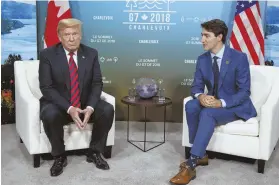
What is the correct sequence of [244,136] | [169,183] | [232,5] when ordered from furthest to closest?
1. [232,5]
2. [244,136]
3. [169,183]

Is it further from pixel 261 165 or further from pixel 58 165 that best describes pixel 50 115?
pixel 261 165

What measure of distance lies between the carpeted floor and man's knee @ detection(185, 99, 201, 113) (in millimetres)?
525

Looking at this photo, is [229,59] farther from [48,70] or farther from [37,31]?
[37,31]

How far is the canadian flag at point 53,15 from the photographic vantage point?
5.09 metres

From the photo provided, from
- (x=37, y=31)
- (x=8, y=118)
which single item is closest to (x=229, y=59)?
(x=37, y=31)

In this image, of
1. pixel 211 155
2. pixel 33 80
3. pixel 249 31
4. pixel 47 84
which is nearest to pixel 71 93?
pixel 47 84

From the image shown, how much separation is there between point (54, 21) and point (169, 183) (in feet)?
8.50

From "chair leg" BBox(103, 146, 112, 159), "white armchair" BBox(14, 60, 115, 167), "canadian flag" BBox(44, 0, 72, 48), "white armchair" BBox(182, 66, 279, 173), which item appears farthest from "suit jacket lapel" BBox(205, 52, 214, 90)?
"canadian flag" BBox(44, 0, 72, 48)

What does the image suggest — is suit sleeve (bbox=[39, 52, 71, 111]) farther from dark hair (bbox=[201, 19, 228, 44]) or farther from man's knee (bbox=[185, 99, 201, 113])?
dark hair (bbox=[201, 19, 228, 44])

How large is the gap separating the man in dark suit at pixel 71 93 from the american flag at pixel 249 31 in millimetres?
1911

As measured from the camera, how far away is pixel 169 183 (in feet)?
11.5

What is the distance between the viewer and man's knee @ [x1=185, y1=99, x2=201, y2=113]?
3830 millimetres

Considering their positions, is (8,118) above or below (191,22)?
below

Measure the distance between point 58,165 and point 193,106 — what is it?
4.28 feet
